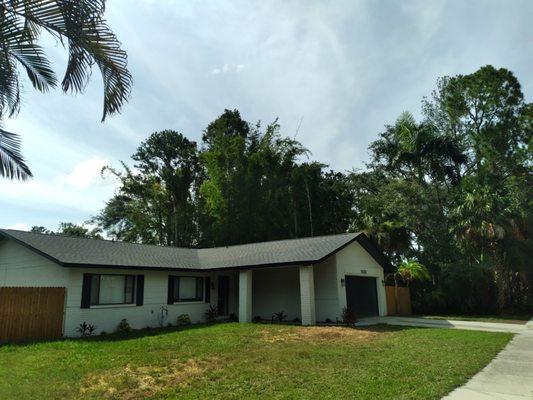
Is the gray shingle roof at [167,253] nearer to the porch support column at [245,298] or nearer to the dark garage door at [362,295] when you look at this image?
the porch support column at [245,298]

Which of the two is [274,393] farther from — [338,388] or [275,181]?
[275,181]

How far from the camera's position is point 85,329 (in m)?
15.4

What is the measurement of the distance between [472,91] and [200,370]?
34.5 metres

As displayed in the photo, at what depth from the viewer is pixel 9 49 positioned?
627 cm

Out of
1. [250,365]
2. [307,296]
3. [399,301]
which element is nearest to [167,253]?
[307,296]

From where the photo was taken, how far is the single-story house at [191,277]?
52.5ft

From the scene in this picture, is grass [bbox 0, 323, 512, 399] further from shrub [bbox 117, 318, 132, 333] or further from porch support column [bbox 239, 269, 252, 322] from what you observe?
porch support column [bbox 239, 269, 252, 322]

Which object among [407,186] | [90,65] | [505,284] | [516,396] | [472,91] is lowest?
[516,396]

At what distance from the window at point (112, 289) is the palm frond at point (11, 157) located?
34.0 feet

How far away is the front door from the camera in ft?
72.6

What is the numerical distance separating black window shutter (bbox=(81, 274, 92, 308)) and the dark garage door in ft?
40.2

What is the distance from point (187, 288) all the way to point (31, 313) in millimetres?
7613

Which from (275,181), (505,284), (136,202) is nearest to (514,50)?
(505,284)

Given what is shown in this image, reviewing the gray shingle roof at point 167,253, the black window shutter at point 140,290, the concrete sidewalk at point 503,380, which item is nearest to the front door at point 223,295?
the gray shingle roof at point 167,253
